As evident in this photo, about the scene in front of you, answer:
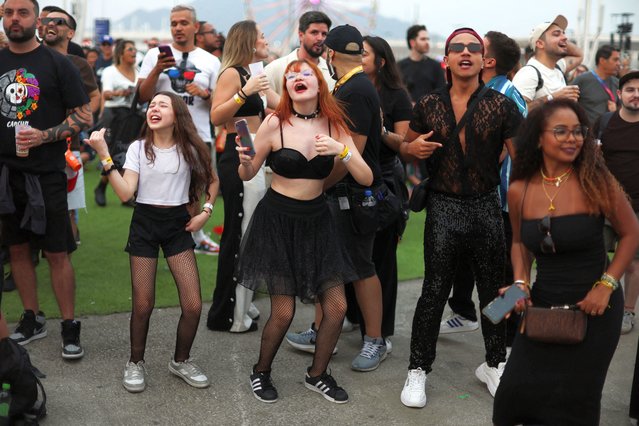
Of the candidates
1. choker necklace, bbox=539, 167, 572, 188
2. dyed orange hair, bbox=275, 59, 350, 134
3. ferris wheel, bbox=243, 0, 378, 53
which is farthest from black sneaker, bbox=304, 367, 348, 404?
ferris wheel, bbox=243, 0, 378, 53

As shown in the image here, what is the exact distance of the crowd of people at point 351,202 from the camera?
11.5 feet

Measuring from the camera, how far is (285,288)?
14.7ft

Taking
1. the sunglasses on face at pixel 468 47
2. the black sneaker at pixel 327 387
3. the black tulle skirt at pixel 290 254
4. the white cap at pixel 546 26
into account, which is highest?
the white cap at pixel 546 26

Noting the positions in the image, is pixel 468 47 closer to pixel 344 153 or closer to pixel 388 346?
pixel 344 153

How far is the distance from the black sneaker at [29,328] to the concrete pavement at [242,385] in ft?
0.20

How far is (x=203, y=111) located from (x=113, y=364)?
8.91 ft

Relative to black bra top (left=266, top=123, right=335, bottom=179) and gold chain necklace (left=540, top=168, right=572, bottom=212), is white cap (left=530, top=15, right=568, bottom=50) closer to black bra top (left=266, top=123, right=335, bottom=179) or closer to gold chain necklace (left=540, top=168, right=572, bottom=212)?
black bra top (left=266, top=123, right=335, bottom=179)

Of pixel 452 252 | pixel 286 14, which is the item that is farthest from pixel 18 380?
pixel 286 14

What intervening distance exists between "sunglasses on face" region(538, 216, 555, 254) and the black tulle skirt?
53.4 inches

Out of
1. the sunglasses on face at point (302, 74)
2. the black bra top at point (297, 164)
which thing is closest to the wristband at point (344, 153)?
the black bra top at point (297, 164)

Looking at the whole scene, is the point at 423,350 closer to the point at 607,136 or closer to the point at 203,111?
the point at 607,136

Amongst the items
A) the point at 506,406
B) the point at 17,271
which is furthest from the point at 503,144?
the point at 17,271

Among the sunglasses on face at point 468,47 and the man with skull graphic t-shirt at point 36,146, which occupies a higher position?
the sunglasses on face at point 468,47

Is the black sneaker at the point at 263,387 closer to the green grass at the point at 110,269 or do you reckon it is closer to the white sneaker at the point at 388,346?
the white sneaker at the point at 388,346
